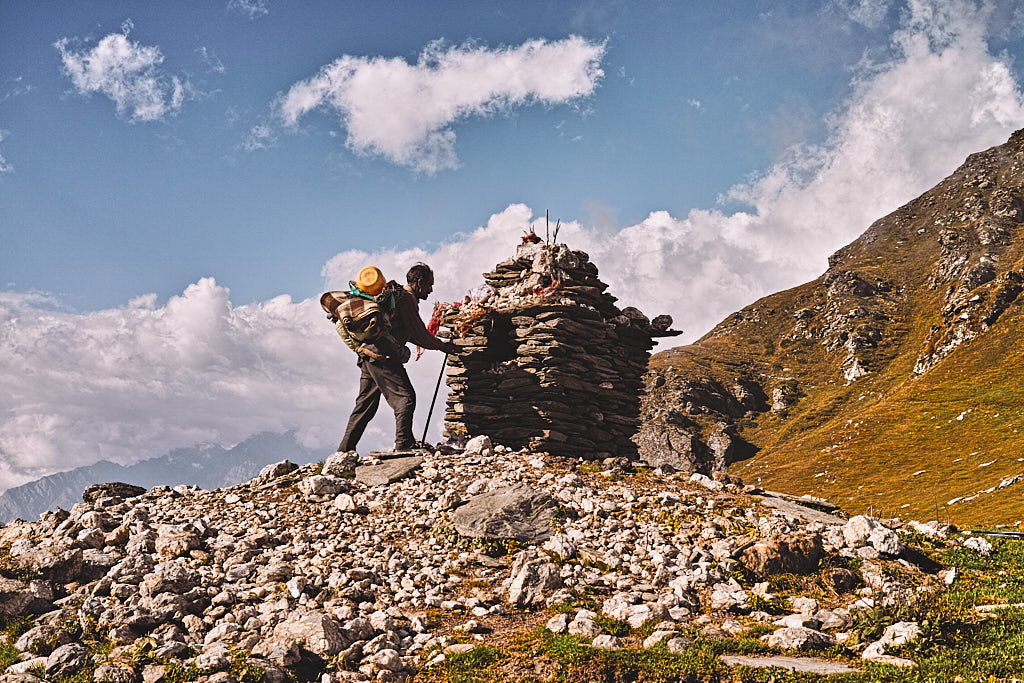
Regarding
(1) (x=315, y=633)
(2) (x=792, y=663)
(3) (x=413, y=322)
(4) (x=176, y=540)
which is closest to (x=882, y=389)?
(3) (x=413, y=322)

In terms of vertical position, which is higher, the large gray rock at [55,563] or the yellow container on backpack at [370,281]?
the yellow container on backpack at [370,281]

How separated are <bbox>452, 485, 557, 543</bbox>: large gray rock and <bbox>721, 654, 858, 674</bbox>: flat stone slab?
5699 millimetres

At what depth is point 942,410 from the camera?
8412cm

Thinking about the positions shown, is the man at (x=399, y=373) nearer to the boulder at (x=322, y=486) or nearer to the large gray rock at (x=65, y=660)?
the boulder at (x=322, y=486)

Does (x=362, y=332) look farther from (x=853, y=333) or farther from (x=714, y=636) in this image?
(x=853, y=333)

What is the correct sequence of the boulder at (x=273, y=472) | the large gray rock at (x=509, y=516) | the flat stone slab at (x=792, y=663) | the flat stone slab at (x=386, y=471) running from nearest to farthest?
the flat stone slab at (x=792, y=663) → the large gray rock at (x=509, y=516) → the flat stone slab at (x=386, y=471) → the boulder at (x=273, y=472)

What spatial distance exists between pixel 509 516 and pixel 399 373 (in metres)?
6.26

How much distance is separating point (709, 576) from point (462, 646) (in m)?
4.48

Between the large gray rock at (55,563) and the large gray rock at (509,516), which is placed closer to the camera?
the large gray rock at (55,563)

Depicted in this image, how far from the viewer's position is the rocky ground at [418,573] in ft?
34.7

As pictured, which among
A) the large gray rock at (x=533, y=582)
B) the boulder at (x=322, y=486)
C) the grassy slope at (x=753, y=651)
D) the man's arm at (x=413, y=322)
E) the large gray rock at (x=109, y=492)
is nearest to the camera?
the grassy slope at (x=753, y=651)

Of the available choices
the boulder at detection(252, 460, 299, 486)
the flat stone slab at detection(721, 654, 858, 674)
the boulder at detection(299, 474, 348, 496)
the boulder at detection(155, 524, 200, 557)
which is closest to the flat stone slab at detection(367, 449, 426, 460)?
the boulder at detection(299, 474, 348, 496)

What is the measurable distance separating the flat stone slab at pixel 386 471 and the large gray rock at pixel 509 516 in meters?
2.64

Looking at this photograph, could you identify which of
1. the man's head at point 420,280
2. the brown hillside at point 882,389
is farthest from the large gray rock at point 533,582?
the brown hillside at point 882,389
